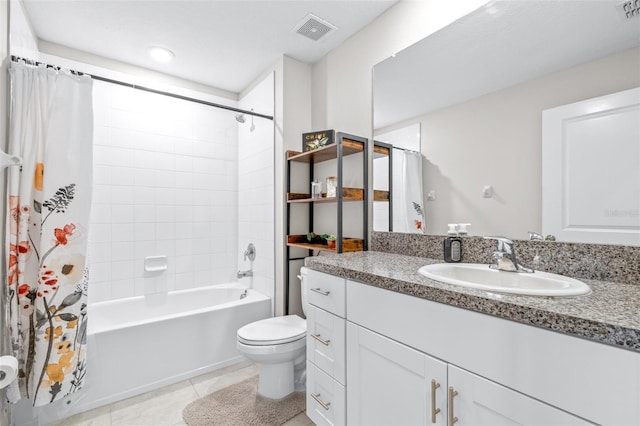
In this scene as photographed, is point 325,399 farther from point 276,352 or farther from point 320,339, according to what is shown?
point 276,352

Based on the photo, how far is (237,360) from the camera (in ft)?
7.55

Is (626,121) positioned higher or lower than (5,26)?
lower

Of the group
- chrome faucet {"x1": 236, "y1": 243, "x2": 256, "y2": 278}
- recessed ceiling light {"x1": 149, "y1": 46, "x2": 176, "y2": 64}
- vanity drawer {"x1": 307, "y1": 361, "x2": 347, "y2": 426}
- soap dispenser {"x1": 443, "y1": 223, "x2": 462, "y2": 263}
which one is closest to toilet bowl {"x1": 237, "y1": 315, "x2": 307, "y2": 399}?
vanity drawer {"x1": 307, "y1": 361, "x2": 347, "y2": 426}

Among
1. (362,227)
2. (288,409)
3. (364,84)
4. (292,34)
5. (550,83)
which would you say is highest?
(292,34)

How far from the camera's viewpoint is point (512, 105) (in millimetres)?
1279

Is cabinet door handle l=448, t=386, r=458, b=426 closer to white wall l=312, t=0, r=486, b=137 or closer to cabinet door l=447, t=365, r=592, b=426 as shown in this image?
cabinet door l=447, t=365, r=592, b=426

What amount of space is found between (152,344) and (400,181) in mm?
1925

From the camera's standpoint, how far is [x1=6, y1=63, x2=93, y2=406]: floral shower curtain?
58.2 inches

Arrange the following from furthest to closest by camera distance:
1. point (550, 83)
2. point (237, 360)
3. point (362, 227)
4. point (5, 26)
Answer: point (237, 360), point (362, 227), point (5, 26), point (550, 83)

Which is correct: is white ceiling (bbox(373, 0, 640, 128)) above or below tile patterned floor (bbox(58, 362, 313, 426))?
above

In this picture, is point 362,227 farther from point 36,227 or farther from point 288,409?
point 36,227

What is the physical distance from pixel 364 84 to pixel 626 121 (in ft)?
4.42

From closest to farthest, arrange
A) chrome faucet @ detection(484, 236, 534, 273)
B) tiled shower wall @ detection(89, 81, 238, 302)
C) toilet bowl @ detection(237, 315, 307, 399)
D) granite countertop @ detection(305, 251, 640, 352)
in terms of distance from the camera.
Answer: granite countertop @ detection(305, 251, 640, 352), chrome faucet @ detection(484, 236, 534, 273), toilet bowl @ detection(237, 315, 307, 399), tiled shower wall @ detection(89, 81, 238, 302)

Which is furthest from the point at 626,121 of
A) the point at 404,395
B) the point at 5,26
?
the point at 5,26
